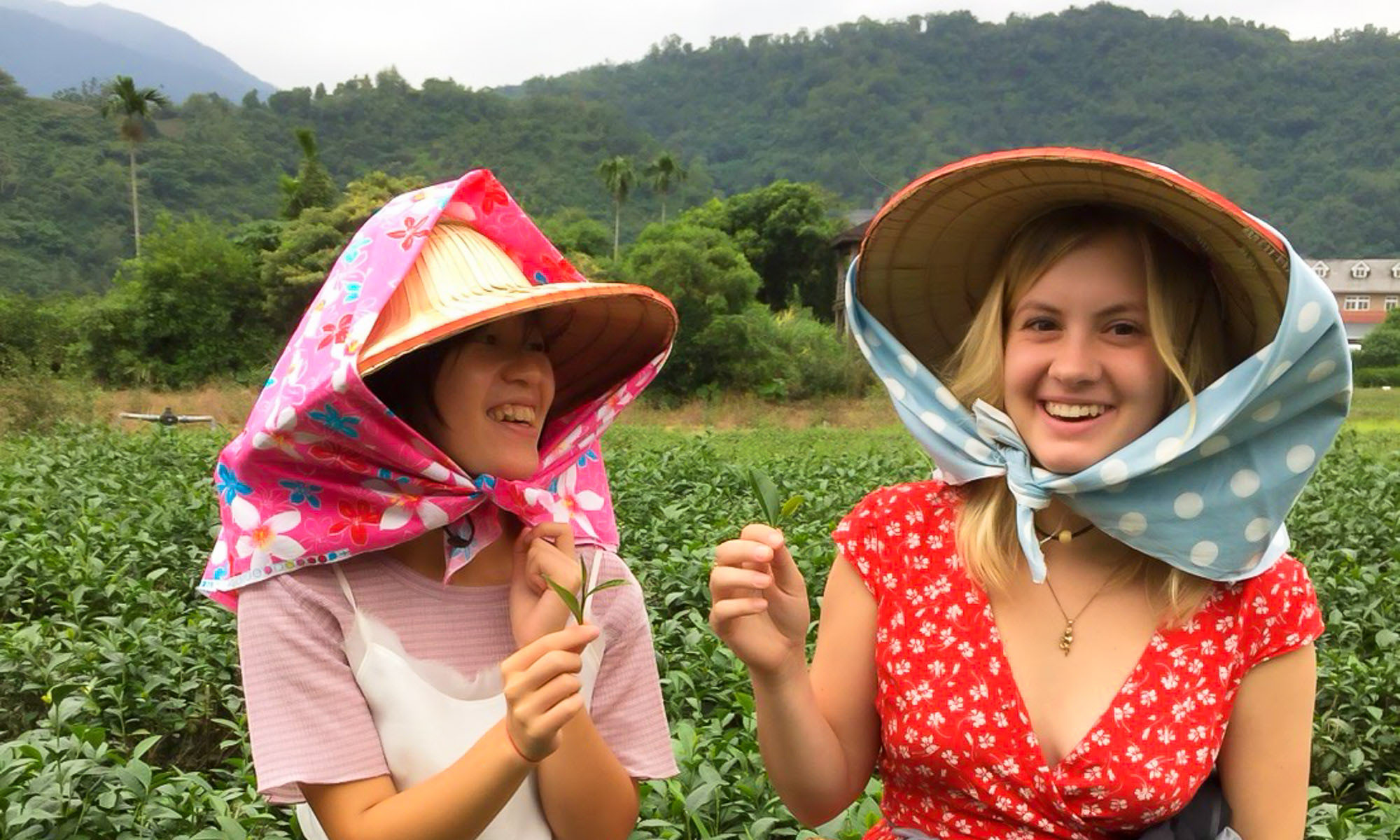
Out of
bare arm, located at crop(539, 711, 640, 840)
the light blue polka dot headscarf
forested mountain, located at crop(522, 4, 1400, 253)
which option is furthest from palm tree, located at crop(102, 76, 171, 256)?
the light blue polka dot headscarf

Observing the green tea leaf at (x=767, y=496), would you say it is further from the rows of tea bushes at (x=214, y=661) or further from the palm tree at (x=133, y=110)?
the palm tree at (x=133, y=110)

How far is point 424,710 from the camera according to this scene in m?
1.40

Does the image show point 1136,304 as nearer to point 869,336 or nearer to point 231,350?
point 869,336

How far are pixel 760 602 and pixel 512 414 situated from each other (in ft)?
1.26

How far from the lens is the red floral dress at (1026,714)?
140 centimetres

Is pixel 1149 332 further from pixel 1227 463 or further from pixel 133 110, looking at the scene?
pixel 133 110

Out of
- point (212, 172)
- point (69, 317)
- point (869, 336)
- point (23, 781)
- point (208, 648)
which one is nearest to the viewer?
point (869, 336)

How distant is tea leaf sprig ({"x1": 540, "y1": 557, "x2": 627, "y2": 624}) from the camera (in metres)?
1.27

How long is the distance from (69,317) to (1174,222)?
26888mm

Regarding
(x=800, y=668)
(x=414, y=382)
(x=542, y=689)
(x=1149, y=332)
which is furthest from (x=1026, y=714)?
(x=414, y=382)

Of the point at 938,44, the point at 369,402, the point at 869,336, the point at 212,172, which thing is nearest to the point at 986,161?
the point at 869,336

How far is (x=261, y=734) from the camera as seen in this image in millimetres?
1354

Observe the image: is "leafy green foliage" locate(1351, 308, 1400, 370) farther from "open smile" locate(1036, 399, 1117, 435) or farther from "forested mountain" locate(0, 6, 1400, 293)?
"open smile" locate(1036, 399, 1117, 435)

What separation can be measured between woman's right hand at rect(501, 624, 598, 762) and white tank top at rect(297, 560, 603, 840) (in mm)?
203
